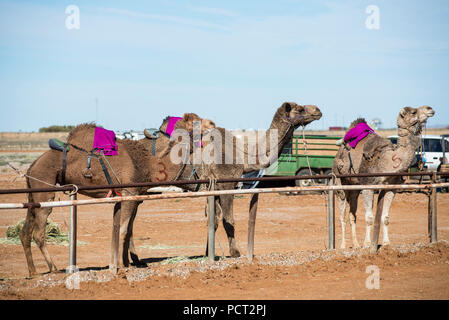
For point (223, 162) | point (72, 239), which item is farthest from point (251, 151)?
point (72, 239)

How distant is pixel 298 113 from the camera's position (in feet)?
33.7

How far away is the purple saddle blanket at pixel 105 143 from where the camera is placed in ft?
29.5

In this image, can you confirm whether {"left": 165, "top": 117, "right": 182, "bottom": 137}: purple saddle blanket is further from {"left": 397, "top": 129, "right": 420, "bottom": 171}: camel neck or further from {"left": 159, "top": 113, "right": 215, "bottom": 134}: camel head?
{"left": 397, "top": 129, "right": 420, "bottom": 171}: camel neck

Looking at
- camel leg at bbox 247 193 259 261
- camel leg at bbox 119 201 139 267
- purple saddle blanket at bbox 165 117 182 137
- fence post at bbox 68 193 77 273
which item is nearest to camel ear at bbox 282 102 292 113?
purple saddle blanket at bbox 165 117 182 137

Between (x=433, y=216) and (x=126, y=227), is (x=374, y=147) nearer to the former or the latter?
(x=433, y=216)

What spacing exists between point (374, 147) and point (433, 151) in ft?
48.7

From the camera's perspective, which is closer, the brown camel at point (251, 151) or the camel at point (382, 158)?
the brown camel at point (251, 151)

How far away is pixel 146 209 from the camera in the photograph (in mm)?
19250

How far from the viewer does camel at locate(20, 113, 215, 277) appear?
27.5ft

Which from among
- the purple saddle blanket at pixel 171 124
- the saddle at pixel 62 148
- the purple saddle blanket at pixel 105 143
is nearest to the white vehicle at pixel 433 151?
the purple saddle blanket at pixel 171 124

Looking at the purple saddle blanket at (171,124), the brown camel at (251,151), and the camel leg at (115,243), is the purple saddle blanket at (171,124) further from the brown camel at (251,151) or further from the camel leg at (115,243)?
the camel leg at (115,243)

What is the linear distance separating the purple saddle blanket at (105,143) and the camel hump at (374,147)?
191 inches
